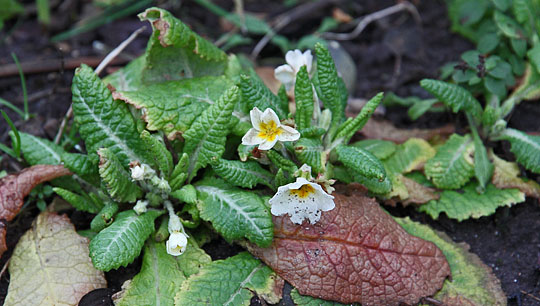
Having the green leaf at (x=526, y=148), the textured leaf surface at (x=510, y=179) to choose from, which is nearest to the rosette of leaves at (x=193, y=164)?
the textured leaf surface at (x=510, y=179)

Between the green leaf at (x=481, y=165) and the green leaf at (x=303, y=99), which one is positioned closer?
the green leaf at (x=303, y=99)

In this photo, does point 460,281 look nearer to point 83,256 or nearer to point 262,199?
point 262,199

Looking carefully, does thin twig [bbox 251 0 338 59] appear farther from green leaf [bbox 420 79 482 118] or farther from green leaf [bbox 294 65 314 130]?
green leaf [bbox 420 79 482 118]

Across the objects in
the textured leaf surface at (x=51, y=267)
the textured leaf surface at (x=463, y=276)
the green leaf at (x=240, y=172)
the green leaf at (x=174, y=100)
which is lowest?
the textured leaf surface at (x=463, y=276)

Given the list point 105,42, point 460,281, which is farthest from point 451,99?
point 105,42

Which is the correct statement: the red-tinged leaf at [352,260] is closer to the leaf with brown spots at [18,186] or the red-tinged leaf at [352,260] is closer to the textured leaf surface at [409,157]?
the textured leaf surface at [409,157]

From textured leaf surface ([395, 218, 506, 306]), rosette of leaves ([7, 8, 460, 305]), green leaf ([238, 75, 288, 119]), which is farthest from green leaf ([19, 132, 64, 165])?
textured leaf surface ([395, 218, 506, 306])

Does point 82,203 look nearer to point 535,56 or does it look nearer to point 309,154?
point 309,154
